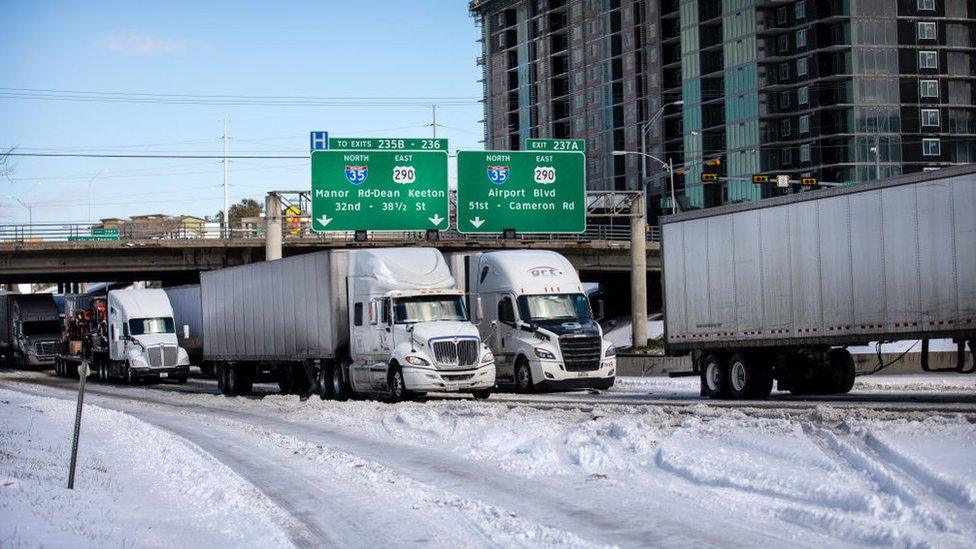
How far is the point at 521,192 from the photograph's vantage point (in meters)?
48.2

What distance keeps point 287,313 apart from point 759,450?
2267 cm

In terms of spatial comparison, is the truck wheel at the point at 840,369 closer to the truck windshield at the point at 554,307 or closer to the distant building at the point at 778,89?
the truck windshield at the point at 554,307

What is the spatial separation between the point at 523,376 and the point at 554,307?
2.04m

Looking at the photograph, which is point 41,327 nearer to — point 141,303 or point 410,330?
point 141,303

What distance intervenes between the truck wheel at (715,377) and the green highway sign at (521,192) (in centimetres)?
1877

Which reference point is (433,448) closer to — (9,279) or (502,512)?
(502,512)

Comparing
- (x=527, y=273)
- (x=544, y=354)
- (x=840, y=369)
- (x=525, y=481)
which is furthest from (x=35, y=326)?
(x=525, y=481)

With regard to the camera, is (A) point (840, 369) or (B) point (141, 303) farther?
(B) point (141, 303)

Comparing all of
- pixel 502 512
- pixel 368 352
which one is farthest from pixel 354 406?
pixel 502 512

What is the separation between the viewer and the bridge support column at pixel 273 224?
1923 inches

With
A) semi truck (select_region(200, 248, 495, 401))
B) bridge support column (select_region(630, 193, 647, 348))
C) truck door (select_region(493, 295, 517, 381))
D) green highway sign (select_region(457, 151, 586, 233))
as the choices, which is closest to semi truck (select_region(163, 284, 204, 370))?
semi truck (select_region(200, 248, 495, 401))

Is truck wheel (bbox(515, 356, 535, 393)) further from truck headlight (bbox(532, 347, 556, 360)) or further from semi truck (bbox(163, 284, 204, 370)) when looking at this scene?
semi truck (bbox(163, 284, 204, 370))

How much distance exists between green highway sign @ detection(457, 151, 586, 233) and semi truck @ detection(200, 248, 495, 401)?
10.7 metres

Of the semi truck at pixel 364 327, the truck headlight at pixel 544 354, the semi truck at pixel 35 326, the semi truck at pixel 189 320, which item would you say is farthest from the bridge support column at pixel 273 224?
the semi truck at pixel 35 326
